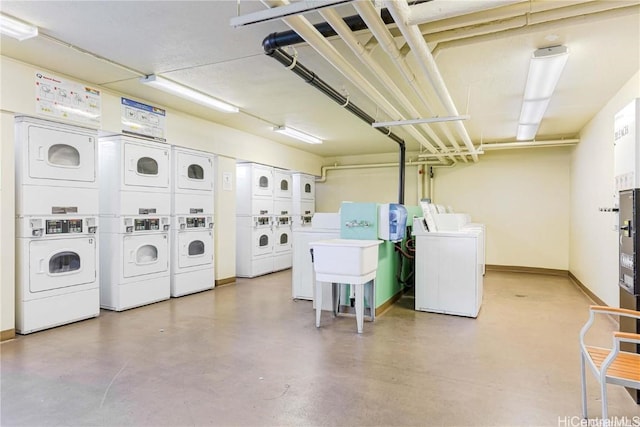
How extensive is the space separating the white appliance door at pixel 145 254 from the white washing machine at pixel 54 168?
67 centimetres

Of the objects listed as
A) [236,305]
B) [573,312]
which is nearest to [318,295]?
[236,305]

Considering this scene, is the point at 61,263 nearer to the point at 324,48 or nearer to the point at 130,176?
the point at 130,176

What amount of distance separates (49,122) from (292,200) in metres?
5.39

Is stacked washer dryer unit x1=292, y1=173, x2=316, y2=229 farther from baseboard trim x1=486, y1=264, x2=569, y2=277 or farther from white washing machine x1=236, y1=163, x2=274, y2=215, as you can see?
baseboard trim x1=486, y1=264, x2=569, y2=277

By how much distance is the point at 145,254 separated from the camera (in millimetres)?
5145

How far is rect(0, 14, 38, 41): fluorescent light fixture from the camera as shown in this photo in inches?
115

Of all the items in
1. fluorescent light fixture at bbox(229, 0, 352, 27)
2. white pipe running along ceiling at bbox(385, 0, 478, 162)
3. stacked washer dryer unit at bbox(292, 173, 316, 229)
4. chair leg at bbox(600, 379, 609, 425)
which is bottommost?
chair leg at bbox(600, 379, 609, 425)

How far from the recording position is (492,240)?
8328 mm

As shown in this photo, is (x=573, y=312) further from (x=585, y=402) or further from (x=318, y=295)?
(x=318, y=295)

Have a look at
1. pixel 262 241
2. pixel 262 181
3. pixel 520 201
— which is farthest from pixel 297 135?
pixel 520 201

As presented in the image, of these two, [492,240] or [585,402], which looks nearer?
[585,402]

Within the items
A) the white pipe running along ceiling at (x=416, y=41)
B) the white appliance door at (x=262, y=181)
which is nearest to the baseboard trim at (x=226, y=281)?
the white appliance door at (x=262, y=181)

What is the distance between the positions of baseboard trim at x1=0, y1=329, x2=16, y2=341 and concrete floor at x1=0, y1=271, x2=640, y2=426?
71 millimetres

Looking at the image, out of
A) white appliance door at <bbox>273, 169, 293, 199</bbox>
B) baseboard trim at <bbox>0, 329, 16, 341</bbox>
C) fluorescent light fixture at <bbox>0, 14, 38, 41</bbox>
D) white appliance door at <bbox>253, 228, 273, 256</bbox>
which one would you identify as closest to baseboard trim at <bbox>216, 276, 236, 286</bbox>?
white appliance door at <bbox>253, 228, 273, 256</bbox>
